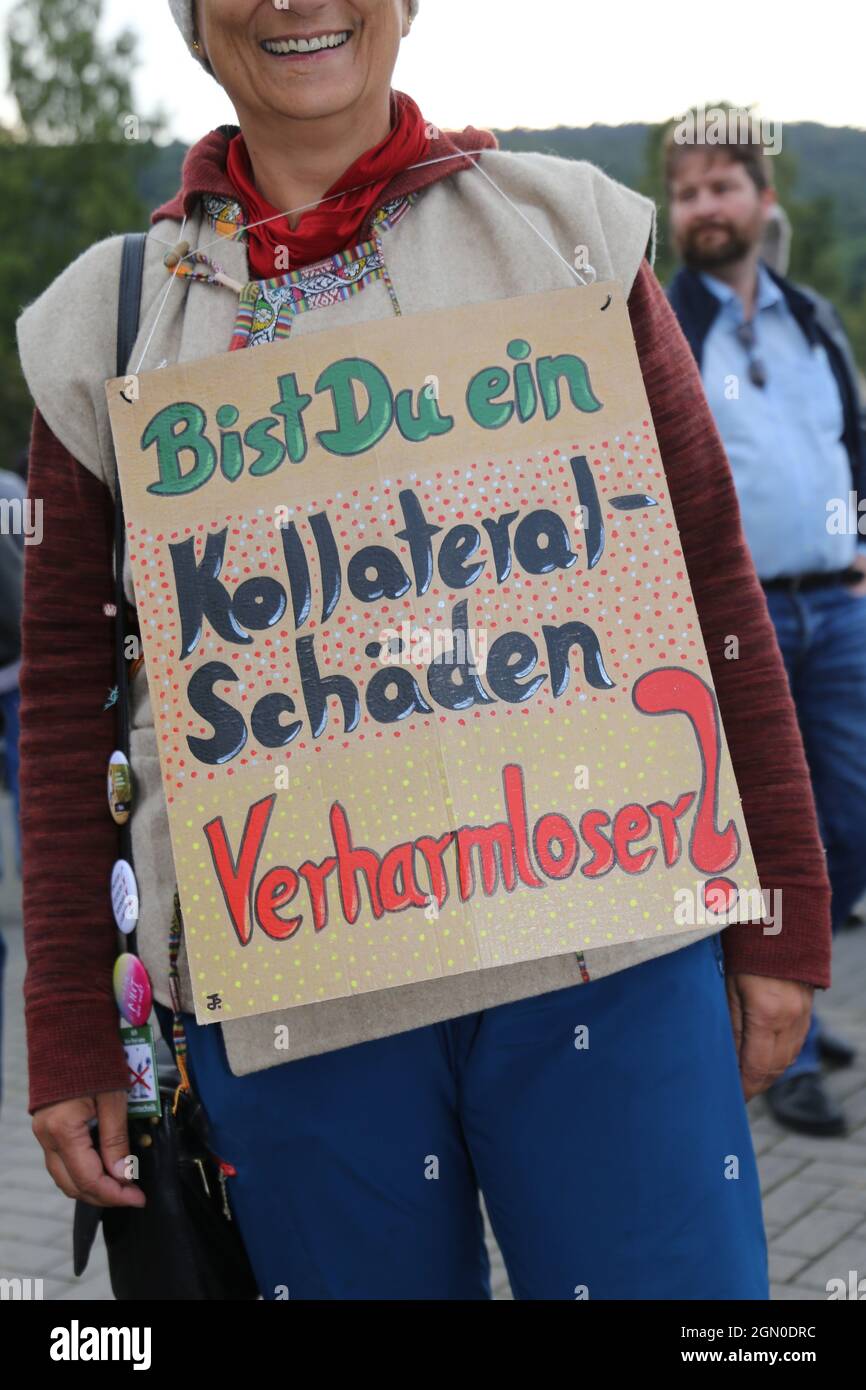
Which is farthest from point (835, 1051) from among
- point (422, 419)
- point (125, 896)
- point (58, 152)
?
point (58, 152)

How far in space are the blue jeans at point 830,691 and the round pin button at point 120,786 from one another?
8.56 ft

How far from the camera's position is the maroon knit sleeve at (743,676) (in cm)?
170

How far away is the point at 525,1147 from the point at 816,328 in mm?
3142

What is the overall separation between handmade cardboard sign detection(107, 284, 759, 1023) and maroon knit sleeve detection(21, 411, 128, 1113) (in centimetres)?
15

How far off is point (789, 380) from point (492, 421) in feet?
8.87

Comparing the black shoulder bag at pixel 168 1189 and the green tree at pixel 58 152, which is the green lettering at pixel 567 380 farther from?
the green tree at pixel 58 152

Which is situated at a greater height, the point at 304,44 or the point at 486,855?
the point at 304,44

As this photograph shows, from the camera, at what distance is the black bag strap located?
1.68m

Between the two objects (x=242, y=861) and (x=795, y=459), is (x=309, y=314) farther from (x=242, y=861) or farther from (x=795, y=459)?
(x=795, y=459)

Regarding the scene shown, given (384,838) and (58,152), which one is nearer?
(384,838)

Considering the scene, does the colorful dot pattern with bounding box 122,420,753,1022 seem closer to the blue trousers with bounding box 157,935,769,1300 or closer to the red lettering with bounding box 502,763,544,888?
the red lettering with bounding box 502,763,544,888

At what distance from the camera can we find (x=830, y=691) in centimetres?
411
